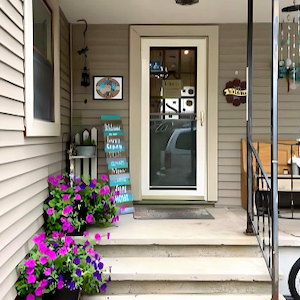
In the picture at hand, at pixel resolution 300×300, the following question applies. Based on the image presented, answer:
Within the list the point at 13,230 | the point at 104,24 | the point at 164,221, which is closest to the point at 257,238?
the point at 164,221

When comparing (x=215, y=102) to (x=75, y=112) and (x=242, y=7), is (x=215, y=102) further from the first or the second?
(x=75, y=112)

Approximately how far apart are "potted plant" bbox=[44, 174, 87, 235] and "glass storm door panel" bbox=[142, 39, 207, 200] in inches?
52.5

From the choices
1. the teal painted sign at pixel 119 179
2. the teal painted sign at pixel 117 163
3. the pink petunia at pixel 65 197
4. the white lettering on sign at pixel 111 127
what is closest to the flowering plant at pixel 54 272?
the pink petunia at pixel 65 197

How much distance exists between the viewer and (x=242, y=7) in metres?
3.76

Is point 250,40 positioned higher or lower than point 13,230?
higher

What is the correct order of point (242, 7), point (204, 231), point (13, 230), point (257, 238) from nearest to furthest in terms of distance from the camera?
point (13, 230) < point (257, 238) < point (204, 231) < point (242, 7)

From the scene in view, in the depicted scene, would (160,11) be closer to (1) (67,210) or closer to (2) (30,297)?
(1) (67,210)

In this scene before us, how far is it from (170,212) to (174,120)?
1107mm

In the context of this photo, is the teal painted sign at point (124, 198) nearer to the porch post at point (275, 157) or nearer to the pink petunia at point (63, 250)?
the pink petunia at point (63, 250)

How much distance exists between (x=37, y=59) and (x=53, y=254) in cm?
155

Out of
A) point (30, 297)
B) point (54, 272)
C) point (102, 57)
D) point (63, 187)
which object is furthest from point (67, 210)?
point (102, 57)

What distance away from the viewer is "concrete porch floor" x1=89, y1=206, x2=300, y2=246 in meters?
2.90

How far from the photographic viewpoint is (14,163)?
224 centimetres

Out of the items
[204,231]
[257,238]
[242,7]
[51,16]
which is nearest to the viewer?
[257,238]
